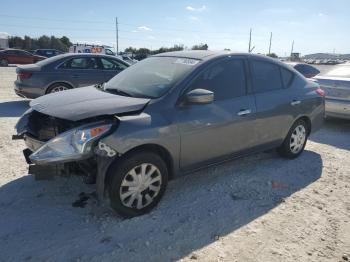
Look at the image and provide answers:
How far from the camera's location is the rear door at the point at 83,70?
371 inches

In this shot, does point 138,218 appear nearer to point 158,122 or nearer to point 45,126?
point 158,122

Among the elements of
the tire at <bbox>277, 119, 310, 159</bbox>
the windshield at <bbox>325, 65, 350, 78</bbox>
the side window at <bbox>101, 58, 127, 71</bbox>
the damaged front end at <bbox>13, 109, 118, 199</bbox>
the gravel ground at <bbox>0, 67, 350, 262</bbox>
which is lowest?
the gravel ground at <bbox>0, 67, 350, 262</bbox>

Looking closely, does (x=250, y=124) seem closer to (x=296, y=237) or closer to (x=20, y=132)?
(x=296, y=237)

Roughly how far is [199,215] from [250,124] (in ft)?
4.86

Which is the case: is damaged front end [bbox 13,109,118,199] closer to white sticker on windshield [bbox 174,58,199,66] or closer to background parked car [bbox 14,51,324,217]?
background parked car [bbox 14,51,324,217]

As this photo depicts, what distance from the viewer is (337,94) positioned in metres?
7.84

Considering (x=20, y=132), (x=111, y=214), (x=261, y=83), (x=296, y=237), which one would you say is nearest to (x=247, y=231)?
(x=296, y=237)

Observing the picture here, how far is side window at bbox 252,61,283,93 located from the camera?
4.86 meters

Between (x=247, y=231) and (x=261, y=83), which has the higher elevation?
(x=261, y=83)

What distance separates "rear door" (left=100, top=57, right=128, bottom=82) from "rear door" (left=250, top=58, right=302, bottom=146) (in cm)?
590

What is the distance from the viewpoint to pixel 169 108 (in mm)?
3811

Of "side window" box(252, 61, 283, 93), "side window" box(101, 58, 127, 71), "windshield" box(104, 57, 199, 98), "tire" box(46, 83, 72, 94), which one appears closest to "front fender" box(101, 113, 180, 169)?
"windshield" box(104, 57, 199, 98)

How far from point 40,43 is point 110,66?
66.7 m

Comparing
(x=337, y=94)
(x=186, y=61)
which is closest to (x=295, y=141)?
(x=186, y=61)
